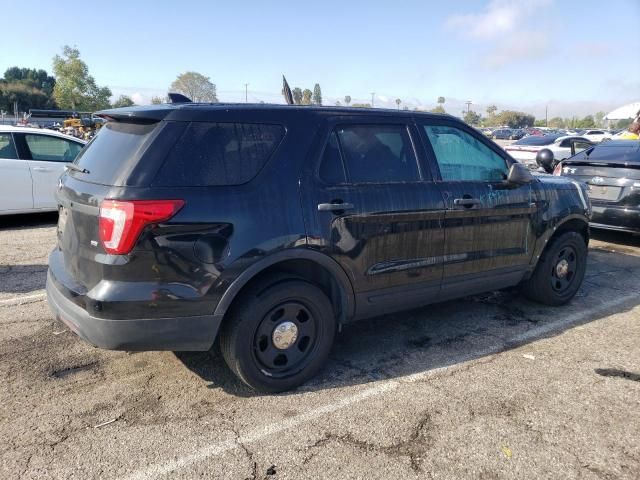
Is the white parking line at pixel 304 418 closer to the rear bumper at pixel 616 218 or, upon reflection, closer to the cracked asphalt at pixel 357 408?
the cracked asphalt at pixel 357 408

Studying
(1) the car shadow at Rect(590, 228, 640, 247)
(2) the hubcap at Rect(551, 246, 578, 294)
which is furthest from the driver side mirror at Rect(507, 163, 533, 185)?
(1) the car shadow at Rect(590, 228, 640, 247)

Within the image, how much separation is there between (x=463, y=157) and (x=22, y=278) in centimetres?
469

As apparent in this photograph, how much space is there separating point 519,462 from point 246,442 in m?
1.45

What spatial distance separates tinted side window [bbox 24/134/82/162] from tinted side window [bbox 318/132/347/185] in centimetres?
639

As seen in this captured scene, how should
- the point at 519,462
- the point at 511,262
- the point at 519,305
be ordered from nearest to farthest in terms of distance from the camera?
the point at 519,462, the point at 511,262, the point at 519,305

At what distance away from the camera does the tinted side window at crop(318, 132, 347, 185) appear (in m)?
3.50

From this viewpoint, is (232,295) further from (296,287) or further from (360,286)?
(360,286)

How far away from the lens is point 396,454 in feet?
9.32

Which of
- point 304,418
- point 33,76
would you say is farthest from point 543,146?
point 33,76

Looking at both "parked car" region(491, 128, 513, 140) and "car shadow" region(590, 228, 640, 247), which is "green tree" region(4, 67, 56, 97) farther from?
"car shadow" region(590, 228, 640, 247)

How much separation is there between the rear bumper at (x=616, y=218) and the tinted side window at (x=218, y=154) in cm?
587

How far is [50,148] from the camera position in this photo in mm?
8641

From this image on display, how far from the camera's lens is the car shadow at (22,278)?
5.38 metres

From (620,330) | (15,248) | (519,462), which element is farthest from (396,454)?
(15,248)
